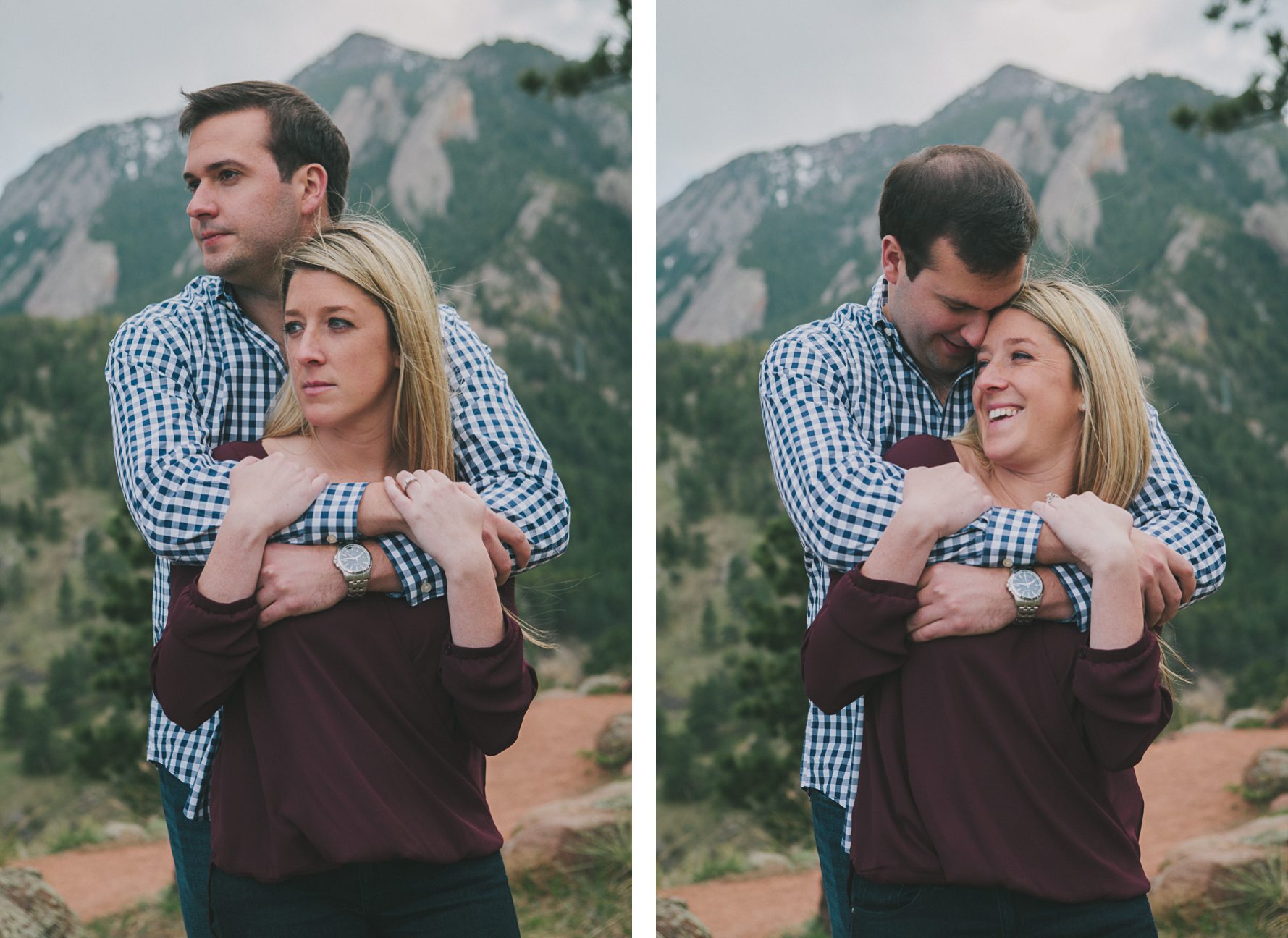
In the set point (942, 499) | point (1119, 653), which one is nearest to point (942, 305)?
point (942, 499)

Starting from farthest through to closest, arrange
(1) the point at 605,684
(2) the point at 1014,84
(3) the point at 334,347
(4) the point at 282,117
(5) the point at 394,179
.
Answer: (2) the point at 1014,84 < (5) the point at 394,179 < (1) the point at 605,684 < (4) the point at 282,117 < (3) the point at 334,347

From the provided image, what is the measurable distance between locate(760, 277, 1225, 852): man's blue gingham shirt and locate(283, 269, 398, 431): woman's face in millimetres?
654

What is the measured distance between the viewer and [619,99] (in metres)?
6.24

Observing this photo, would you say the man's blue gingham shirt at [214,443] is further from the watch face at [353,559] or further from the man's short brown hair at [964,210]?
the man's short brown hair at [964,210]

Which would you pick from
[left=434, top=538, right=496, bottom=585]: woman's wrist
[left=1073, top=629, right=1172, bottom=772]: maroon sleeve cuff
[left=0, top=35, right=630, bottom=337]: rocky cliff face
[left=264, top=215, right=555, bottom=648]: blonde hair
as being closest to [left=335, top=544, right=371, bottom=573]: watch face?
[left=434, top=538, right=496, bottom=585]: woman's wrist

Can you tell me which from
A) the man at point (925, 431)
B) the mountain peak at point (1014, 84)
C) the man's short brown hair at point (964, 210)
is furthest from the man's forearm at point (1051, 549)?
the mountain peak at point (1014, 84)

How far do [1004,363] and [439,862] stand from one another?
119 centimetres

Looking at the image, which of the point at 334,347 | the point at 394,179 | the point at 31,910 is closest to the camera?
the point at 334,347

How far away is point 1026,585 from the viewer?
1.75 metres

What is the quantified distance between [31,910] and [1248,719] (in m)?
5.82

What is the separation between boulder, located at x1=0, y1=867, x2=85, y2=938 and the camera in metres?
4.48

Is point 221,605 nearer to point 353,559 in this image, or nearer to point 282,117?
point 353,559

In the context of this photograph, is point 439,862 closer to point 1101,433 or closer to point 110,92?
point 1101,433

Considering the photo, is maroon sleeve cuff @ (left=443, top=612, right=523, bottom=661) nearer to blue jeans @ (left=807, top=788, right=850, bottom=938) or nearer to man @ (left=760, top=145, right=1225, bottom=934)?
man @ (left=760, top=145, right=1225, bottom=934)
